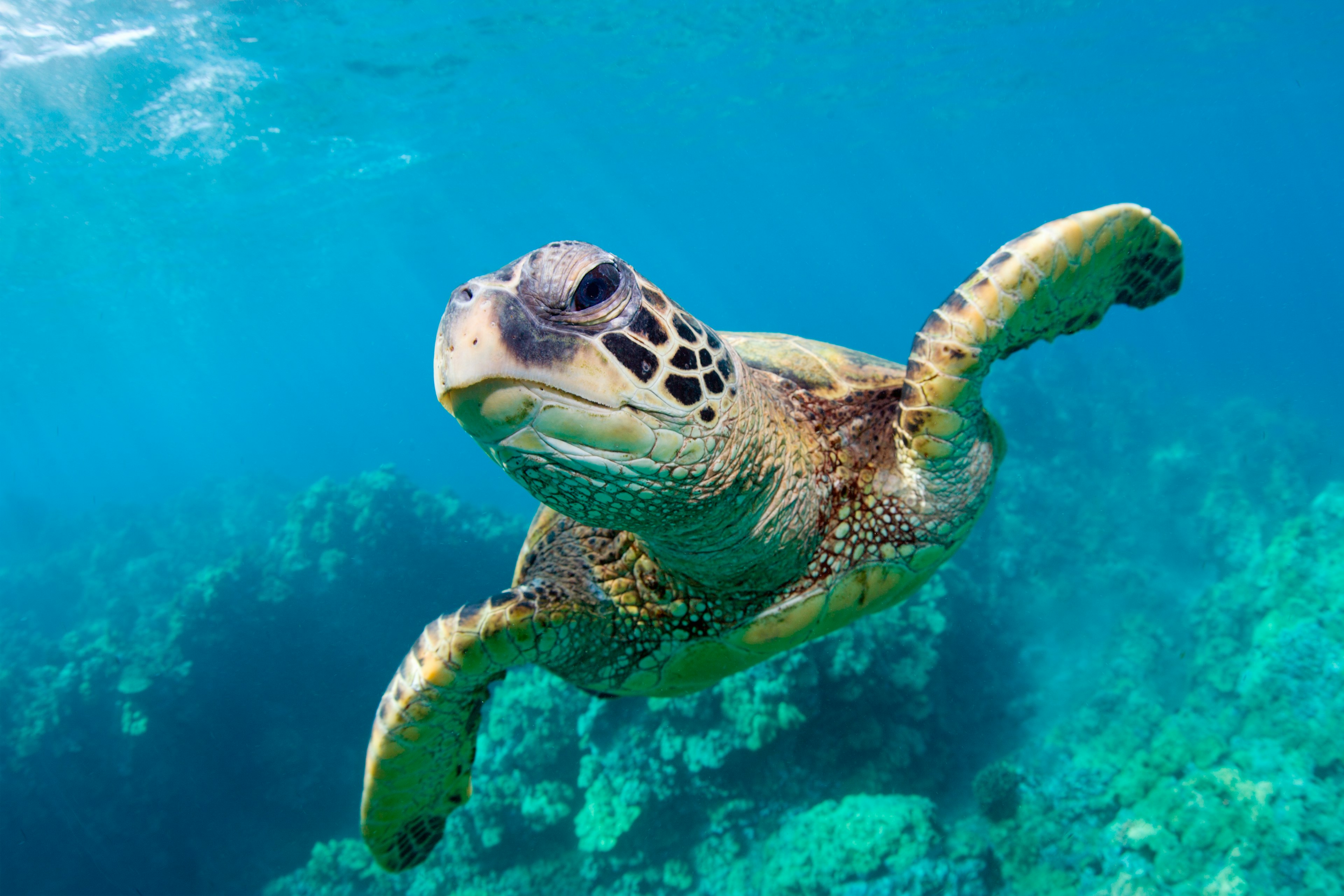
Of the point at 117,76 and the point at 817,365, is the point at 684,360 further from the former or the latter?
the point at 117,76

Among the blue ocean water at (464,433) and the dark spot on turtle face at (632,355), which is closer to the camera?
the dark spot on turtle face at (632,355)

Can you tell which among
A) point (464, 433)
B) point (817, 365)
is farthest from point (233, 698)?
point (817, 365)

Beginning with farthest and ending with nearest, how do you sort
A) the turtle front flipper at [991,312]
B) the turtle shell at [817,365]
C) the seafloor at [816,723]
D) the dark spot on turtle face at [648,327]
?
the seafloor at [816,723] < the turtle shell at [817,365] < the turtle front flipper at [991,312] < the dark spot on turtle face at [648,327]

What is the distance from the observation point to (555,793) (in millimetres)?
5551

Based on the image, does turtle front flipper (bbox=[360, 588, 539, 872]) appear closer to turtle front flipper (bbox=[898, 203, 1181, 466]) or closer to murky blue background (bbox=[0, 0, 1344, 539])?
turtle front flipper (bbox=[898, 203, 1181, 466])

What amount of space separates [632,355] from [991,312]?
1.32 meters

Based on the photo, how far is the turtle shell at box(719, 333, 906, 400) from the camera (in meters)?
2.43

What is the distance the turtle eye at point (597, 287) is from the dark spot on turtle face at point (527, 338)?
0.08m

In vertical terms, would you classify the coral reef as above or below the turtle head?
above

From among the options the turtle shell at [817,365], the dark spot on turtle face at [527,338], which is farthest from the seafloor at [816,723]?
the dark spot on turtle face at [527,338]

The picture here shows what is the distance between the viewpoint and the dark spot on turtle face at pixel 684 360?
131 cm

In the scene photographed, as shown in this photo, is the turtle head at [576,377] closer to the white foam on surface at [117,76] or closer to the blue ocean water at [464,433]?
the blue ocean water at [464,433]

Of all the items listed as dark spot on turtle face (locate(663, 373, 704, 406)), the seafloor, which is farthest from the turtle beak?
the seafloor

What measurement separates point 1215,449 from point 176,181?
2450 cm
